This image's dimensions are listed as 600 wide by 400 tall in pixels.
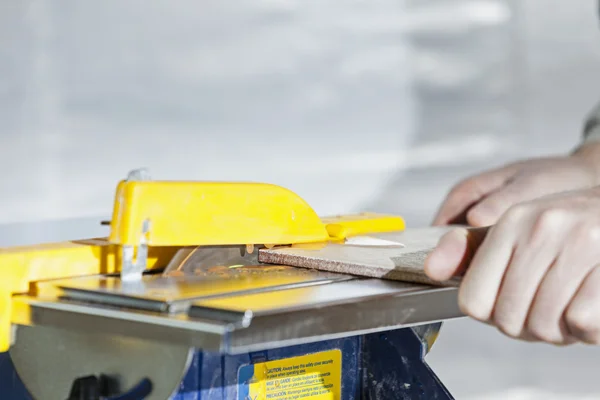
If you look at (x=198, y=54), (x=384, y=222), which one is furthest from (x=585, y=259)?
(x=198, y=54)

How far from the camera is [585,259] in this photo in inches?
33.4

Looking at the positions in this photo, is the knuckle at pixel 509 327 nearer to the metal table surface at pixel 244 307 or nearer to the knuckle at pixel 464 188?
the metal table surface at pixel 244 307

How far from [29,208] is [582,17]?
257 centimetres

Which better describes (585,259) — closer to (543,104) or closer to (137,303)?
(137,303)

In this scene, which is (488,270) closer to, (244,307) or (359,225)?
(244,307)

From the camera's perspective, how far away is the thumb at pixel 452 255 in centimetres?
94

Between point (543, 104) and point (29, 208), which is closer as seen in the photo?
point (29, 208)

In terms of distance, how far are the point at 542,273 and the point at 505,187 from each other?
2.24 feet

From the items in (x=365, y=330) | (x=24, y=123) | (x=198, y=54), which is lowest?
(x=365, y=330)

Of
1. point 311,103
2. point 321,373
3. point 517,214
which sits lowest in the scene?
point 321,373

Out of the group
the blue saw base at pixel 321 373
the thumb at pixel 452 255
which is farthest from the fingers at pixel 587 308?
the blue saw base at pixel 321 373

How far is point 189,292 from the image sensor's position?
89cm

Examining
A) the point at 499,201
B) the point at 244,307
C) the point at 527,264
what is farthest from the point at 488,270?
the point at 499,201

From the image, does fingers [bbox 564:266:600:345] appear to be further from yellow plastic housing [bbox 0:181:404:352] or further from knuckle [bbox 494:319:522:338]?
yellow plastic housing [bbox 0:181:404:352]
